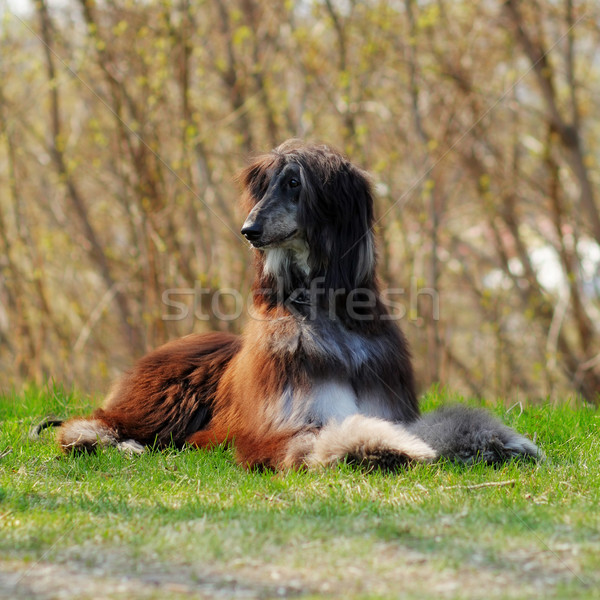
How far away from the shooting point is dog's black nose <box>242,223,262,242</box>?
4.41 metres

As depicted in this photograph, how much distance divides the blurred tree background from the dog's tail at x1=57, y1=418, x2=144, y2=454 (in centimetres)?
391

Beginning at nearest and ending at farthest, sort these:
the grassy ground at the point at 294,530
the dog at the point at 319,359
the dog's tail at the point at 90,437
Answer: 1. the grassy ground at the point at 294,530
2. the dog at the point at 319,359
3. the dog's tail at the point at 90,437

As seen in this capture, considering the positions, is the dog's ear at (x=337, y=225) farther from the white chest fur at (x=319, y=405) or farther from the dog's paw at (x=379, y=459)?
the dog's paw at (x=379, y=459)

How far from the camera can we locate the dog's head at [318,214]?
14.8ft

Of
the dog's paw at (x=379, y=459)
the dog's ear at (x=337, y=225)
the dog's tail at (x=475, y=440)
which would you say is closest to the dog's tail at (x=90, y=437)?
the dog's paw at (x=379, y=459)

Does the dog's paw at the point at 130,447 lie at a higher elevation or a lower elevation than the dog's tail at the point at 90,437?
lower

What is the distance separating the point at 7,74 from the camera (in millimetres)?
10023

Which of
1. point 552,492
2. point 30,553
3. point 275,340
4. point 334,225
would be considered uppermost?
point 334,225

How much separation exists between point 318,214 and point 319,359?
82cm

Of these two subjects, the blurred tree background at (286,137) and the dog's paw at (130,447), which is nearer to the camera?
the dog's paw at (130,447)

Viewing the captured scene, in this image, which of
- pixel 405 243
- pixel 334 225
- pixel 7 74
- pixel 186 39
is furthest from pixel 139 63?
pixel 334 225

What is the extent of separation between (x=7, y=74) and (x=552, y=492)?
8693 mm

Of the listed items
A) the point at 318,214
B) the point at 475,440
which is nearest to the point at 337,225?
the point at 318,214

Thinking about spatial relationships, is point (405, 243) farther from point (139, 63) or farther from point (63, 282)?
point (63, 282)
